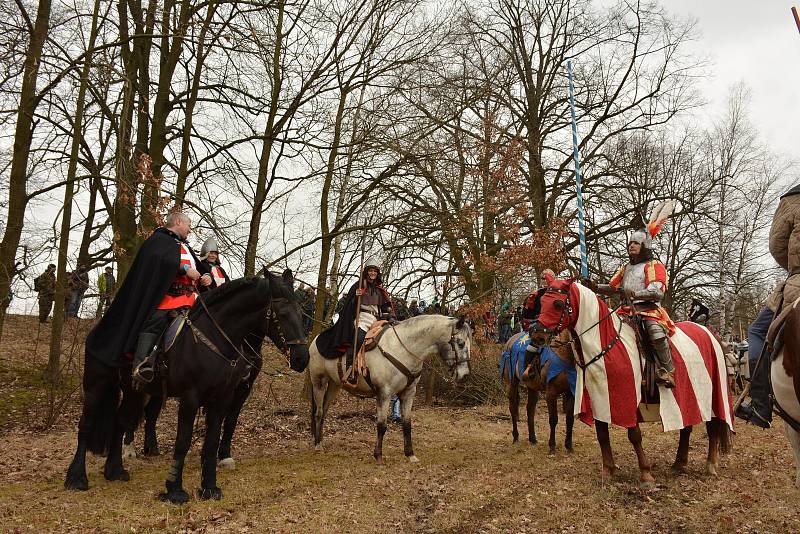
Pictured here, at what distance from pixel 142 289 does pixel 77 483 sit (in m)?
2.10

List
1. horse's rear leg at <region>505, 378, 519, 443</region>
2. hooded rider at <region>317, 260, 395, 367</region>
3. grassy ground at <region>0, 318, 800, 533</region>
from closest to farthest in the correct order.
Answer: grassy ground at <region>0, 318, 800, 533</region>, hooded rider at <region>317, 260, 395, 367</region>, horse's rear leg at <region>505, 378, 519, 443</region>

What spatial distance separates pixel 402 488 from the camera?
22.9ft

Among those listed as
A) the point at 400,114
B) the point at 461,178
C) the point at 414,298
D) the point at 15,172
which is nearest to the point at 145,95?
the point at 15,172

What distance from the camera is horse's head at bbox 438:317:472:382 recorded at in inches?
339

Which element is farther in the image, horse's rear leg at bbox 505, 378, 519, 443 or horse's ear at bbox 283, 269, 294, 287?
horse's rear leg at bbox 505, 378, 519, 443

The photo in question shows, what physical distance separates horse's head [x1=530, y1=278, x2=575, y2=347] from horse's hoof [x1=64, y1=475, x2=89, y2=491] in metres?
4.82

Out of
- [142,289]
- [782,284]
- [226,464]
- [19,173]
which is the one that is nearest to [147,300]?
[142,289]

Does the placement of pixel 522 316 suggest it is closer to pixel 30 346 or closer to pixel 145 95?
pixel 145 95

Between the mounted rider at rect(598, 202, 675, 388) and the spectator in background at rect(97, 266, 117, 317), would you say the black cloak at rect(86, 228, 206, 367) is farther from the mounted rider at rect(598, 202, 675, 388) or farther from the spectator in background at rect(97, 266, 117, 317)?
the mounted rider at rect(598, 202, 675, 388)

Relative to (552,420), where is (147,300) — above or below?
above

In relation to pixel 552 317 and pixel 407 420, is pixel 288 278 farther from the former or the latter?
pixel 407 420

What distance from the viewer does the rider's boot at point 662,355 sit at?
22.3ft

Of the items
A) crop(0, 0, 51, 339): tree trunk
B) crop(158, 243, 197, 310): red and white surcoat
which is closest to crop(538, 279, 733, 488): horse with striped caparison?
crop(158, 243, 197, 310): red and white surcoat

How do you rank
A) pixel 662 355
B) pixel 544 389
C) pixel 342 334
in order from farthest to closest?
pixel 544 389, pixel 342 334, pixel 662 355
